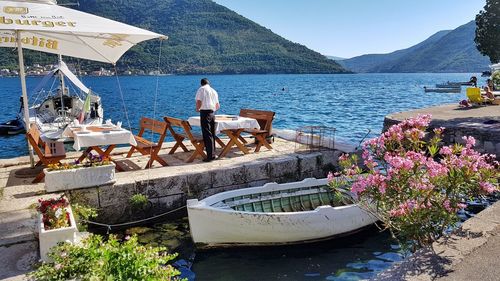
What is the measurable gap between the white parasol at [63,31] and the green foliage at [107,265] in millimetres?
4074

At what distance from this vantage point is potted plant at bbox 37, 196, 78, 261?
192 inches

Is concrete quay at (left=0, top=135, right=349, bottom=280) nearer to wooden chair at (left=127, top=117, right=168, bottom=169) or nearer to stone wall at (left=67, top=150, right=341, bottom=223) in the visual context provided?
stone wall at (left=67, top=150, right=341, bottom=223)

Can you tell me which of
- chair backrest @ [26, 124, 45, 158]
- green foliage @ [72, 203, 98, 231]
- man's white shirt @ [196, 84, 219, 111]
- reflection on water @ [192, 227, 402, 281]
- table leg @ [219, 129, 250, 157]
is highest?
man's white shirt @ [196, 84, 219, 111]

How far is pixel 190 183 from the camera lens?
8352 millimetres

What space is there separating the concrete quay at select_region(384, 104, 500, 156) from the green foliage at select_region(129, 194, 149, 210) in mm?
11091

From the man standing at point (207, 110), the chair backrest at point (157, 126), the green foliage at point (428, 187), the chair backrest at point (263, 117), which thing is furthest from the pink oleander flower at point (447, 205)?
the chair backrest at point (263, 117)

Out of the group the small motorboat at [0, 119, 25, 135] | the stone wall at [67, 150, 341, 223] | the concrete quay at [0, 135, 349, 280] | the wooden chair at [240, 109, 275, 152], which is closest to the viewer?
the concrete quay at [0, 135, 349, 280]

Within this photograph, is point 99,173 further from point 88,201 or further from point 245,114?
point 245,114

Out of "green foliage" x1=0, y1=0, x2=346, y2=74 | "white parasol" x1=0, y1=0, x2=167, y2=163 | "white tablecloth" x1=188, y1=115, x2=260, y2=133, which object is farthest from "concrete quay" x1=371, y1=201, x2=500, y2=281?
"green foliage" x1=0, y1=0, x2=346, y2=74

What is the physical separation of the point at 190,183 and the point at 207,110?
1.77 m

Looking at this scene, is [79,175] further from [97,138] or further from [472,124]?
[472,124]

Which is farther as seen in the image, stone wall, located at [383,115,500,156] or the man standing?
stone wall, located at [383,115,500,156]

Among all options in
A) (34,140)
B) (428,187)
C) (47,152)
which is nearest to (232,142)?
(47,152)

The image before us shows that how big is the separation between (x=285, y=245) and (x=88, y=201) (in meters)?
3.57
